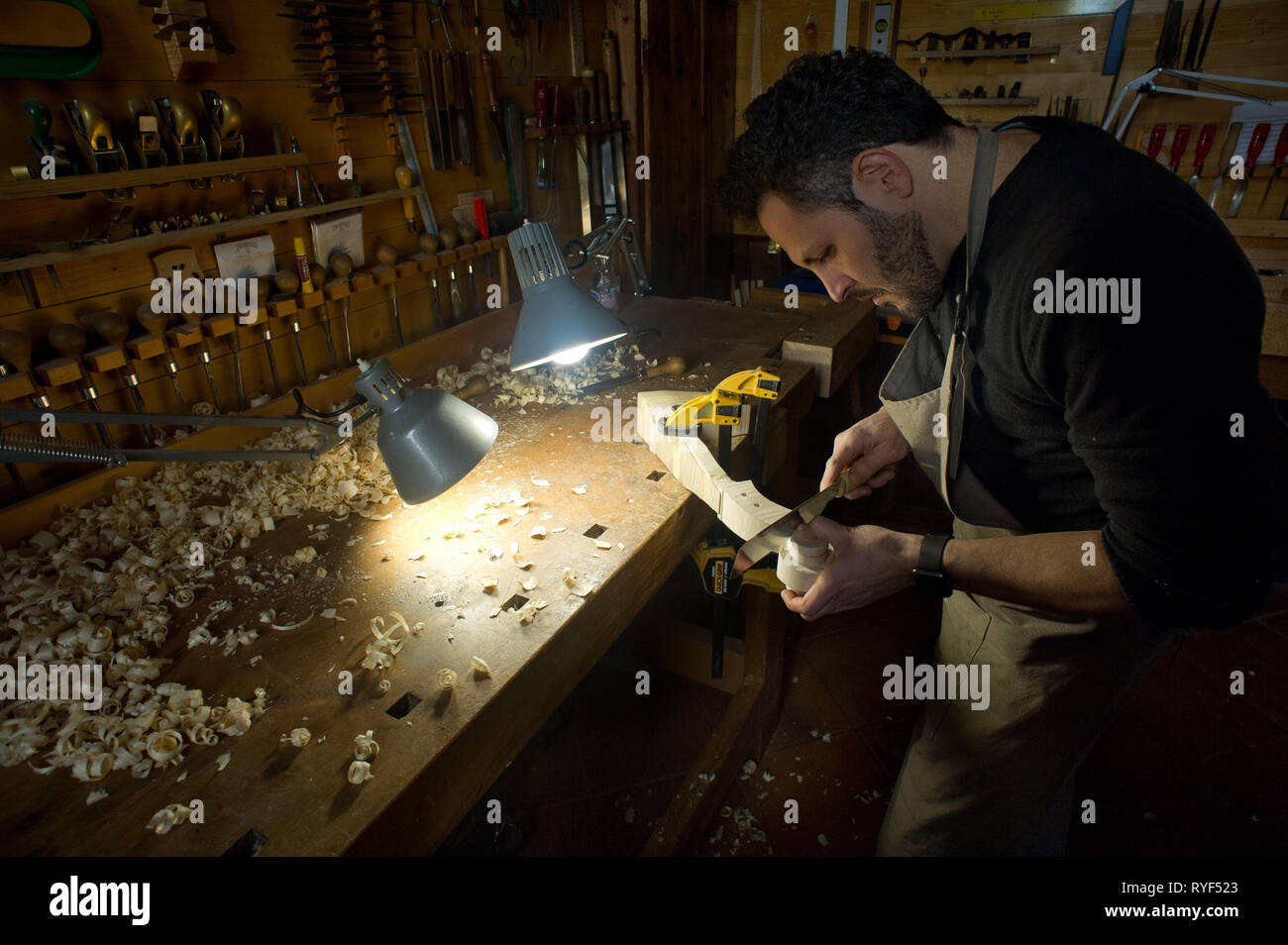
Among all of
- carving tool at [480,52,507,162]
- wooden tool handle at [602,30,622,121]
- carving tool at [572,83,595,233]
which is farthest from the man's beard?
wooden tool handle at [602,30,622,121]

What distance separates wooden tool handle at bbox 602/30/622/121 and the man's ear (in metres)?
2.59

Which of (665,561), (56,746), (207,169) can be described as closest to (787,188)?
(665,561)

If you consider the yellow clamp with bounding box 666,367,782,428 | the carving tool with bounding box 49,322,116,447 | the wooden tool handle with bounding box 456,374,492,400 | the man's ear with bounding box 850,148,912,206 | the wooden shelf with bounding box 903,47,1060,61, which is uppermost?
the wooden shelf with bounding box 903,47,1060,61

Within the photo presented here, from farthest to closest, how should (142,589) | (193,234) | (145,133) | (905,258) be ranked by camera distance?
(193,234), (145,133), (142,589), (905,258)

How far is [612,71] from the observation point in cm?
343

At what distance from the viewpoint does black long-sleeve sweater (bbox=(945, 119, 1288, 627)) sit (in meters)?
0.94

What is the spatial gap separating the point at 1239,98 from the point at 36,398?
16.2 feet

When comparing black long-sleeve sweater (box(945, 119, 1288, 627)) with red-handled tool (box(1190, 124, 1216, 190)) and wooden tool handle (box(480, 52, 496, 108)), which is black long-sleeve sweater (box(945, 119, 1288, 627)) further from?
red-handled tool (box(1190, 124, 1216, 190))

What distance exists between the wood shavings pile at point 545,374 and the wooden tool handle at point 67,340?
3.12 ft

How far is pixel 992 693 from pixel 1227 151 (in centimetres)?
361

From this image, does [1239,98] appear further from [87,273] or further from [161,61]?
[87,273]

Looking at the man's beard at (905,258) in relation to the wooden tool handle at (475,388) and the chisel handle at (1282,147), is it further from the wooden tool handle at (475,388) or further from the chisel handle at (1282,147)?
the chisel handle at (1282,147)

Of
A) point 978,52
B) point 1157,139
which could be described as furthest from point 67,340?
point 1157,139

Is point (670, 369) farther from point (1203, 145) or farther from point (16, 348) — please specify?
point (1203, 145)
